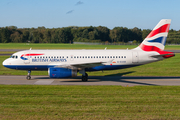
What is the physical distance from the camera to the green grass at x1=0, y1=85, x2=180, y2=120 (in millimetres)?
12445

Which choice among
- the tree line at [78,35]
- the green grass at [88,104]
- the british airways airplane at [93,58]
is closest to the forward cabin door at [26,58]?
the british airways airplane at [93,58]

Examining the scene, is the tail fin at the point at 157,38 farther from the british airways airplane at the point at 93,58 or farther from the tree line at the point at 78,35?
the tree line at the point at 78,35

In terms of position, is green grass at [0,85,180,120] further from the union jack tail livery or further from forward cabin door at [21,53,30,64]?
the union jack tail livery

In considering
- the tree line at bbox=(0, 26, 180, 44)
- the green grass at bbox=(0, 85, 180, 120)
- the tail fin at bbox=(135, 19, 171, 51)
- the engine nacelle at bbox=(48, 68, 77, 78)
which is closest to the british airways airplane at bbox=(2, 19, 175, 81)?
the tail fin at bbox=(135, 19, 171, 51)

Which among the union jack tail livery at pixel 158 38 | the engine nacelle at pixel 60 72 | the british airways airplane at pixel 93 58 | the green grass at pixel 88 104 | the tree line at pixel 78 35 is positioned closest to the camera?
the green grass at pixel 88 104

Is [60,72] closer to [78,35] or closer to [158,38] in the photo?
[158,38]

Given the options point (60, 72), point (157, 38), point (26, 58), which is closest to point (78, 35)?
point (157, 38)

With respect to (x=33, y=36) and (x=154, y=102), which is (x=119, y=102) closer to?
(x=154, y=102)

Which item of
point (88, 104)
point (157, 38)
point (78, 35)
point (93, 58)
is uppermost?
point (78, 35)

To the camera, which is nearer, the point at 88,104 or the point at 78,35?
the point at 88,104

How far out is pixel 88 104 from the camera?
1485 centimetres

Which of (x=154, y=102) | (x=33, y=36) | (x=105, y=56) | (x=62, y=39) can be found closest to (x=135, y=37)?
(x=62, y=39)

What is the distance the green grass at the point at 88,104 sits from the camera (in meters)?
12.4

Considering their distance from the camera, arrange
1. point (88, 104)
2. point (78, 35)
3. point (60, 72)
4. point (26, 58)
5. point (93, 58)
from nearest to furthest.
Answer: point (88, 104)
point (60, 72)
point (26, 58)
point (93, 58)
point (78, 35)
